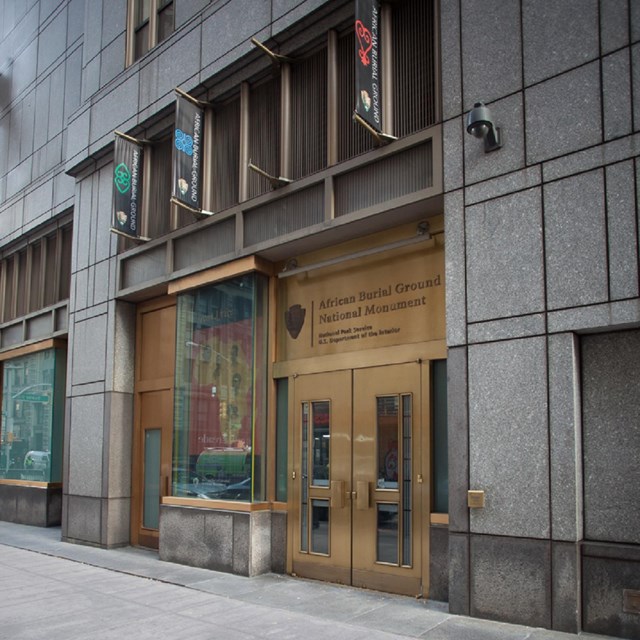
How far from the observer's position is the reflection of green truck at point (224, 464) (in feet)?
34.6

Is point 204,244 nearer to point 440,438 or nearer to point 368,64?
point 368,64

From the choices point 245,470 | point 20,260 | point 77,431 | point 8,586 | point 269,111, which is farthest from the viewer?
point 20,260

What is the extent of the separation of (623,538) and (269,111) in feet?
25.3

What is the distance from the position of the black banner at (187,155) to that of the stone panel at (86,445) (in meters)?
4.32

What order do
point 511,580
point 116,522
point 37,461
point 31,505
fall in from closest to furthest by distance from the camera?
point 511,580 < point 116,522 < point 31,505 < point 37,461

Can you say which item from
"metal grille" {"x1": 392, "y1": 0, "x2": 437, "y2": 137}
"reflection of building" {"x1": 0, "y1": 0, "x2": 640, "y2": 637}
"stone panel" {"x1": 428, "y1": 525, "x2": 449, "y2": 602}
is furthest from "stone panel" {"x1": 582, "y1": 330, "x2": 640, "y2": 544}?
"metal grille" {"x1": 392, "y1": 0, "x2": 437, "y2": 137}

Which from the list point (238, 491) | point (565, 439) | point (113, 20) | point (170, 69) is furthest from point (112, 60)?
point (565, 439)

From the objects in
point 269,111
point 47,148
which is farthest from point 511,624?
point 47,148

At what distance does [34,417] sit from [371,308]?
34.9 feet

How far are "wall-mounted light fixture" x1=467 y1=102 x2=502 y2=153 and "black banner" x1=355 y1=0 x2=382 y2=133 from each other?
1398 mm

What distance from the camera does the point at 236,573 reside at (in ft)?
33.4

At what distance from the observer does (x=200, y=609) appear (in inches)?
328

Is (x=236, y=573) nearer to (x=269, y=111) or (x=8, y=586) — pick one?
(x=8, y=586)

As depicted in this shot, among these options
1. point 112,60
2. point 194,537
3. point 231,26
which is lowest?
point 194,537
